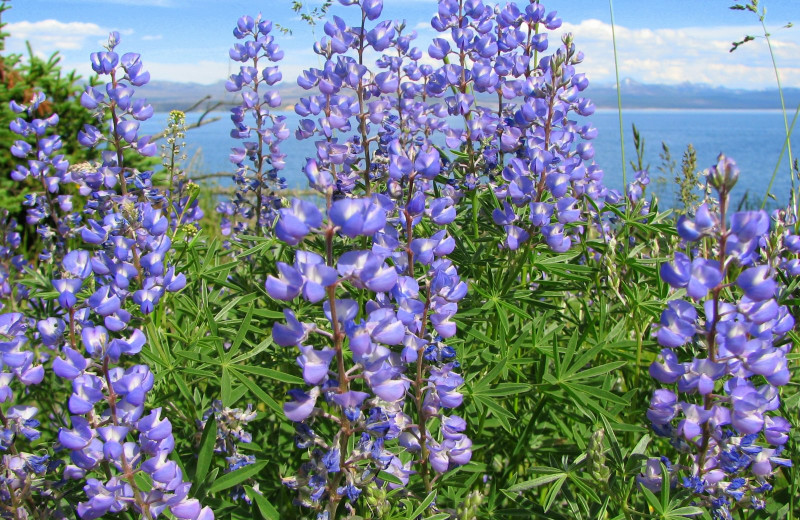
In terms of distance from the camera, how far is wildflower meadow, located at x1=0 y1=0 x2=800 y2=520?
4.38 feet

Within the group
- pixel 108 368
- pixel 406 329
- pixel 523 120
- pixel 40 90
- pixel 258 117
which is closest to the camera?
pixel 406 329

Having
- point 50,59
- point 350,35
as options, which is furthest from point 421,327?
point 50,59

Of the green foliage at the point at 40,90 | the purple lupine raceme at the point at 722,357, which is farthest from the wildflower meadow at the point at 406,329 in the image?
the green foliage at the point at 40,90

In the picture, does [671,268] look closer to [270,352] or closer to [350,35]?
[270,352]

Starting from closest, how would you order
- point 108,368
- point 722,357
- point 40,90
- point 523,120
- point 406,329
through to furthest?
point 722,357 < point 406,329 < point 108,368 < point 523,120 < point 40,90

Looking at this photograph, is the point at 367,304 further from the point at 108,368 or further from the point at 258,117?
the point at 258,117

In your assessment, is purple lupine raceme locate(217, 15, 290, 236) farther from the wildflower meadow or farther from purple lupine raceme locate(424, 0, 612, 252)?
purple lupine raceme locate(424, 0, 612, 252)

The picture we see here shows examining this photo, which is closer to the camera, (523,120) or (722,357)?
(722,357)

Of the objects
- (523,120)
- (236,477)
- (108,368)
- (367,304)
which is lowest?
(236,477)

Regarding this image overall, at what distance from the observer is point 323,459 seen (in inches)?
54.2

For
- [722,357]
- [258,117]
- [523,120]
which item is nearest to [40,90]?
[258,117]

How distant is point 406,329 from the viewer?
4.88 feet

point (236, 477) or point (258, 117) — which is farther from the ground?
point (258, 117)

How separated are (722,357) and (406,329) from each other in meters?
0.66
